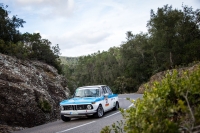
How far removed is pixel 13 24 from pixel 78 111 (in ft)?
62.8

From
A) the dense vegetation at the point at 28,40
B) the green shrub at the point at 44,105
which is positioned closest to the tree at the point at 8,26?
the dense vegetation at the point at 28,40

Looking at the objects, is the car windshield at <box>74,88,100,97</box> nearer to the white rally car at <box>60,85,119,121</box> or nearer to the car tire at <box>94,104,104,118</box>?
the white rally car at <box>60,85,119,121</box>

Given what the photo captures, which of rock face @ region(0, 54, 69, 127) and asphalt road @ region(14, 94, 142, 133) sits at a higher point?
rock face @ region(0, 54, 69, 127)

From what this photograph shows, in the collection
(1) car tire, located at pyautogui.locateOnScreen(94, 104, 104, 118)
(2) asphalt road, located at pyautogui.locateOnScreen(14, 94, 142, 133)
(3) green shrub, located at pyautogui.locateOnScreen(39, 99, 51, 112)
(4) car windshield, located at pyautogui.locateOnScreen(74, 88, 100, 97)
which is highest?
(4) car windshield, located at pyautogui.locateOnScreen(74, 88, 100, 97)

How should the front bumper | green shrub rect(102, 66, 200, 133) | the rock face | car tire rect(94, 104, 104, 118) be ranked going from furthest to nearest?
1. the rock face
2. car tire rect(94, 104, 104, 118)
3. the front bumper
4. green shrub rect(102, 66, 200, 133)

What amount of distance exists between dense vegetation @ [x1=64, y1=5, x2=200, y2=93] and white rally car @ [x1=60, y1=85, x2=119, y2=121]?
30772mm

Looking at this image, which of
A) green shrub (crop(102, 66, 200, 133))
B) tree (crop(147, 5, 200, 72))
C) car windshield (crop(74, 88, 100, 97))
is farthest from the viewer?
tree (crop(147, 5, 200, 72))

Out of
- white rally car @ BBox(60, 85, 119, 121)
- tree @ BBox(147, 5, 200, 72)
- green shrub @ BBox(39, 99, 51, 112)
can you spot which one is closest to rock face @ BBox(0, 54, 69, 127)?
green shrub @ BBox(39, 99, 51, 112)

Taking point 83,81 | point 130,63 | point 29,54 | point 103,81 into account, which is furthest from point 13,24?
point 83,81

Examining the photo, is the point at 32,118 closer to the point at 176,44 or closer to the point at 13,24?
the point at 13,24

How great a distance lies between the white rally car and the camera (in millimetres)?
11719

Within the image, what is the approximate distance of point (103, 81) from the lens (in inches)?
3450

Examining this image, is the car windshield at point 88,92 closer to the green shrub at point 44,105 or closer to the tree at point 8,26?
the green shrub at point 44,105

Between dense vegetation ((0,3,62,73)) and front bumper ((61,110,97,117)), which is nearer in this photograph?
front bumper ((61,110,97,117))
